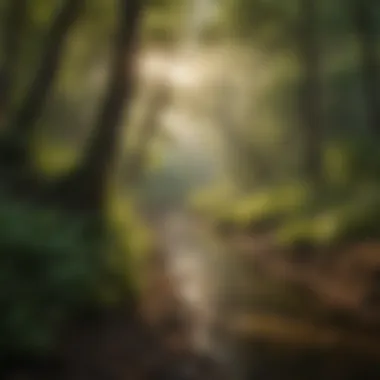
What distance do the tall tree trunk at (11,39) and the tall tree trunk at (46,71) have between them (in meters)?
0.04

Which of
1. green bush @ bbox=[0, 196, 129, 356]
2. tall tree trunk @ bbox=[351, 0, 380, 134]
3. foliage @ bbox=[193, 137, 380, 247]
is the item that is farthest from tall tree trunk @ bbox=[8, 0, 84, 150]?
tall tree trunk @ bbox=[351, 0, 380, 134]

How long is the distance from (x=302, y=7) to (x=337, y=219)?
0.39 m

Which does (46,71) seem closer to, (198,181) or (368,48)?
(198,181)

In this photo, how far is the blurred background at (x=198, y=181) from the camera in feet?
5.09

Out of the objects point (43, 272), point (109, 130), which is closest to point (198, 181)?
point (109, 130)

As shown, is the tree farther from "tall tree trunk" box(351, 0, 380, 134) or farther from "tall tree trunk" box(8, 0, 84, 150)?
"tall tree trunk" box(351, 0, 380, 134)

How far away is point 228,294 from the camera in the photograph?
1579 mm

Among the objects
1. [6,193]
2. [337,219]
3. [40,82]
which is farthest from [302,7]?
[6,193]

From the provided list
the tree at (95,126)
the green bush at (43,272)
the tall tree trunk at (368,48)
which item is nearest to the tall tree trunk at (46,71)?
the tree at (95,126)

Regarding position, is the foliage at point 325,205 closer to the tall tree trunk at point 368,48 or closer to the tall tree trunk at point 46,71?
the tall tree trunk at point 368,48

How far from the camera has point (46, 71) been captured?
63.0 inches

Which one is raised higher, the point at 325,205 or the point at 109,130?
the point at 109,130

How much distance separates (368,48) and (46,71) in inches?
22.9

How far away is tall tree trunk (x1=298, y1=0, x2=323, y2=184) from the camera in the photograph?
1597mm
